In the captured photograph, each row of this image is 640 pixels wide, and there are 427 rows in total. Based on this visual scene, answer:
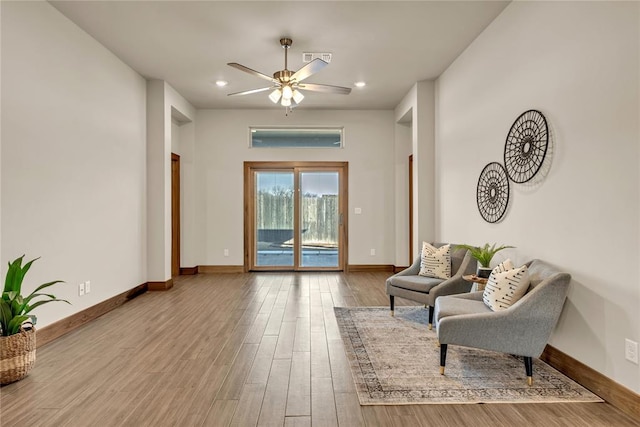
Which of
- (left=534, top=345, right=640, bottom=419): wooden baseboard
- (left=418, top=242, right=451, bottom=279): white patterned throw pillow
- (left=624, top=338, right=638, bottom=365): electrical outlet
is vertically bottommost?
(left=534, top=345, right=640, bottom=419): wooden baseboard

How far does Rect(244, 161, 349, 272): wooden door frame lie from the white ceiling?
74.0 inches

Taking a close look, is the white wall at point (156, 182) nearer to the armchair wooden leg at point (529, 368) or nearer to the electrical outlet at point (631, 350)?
the armchair wooden leg at point (529, 368)

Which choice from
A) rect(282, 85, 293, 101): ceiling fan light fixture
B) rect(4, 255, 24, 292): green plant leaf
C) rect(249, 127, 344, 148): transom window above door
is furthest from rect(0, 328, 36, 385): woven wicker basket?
rect(249, 127, 344, 148): transom window above door

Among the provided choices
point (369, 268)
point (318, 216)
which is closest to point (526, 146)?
point (369, 268)

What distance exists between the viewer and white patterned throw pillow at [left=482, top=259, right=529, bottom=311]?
265 centimetres

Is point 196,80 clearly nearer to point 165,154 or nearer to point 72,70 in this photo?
point 165,154

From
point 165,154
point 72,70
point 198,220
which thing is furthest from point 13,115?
point 198,220

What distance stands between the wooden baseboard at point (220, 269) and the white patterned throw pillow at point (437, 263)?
3925 mm

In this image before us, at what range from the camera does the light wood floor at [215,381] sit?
208 centimetres

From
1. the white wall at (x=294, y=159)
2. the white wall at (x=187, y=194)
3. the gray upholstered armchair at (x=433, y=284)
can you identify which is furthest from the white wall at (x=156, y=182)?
the gray upholstered armchair at (x=433, y=284)

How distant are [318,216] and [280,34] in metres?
3.79

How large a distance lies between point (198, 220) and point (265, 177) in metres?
1.52

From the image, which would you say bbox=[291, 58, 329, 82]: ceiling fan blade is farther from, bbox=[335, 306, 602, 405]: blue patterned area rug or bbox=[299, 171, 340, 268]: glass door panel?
bbox=[299, 171, 340, 268]: glass door panel

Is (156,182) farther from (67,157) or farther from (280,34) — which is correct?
(280,34)
